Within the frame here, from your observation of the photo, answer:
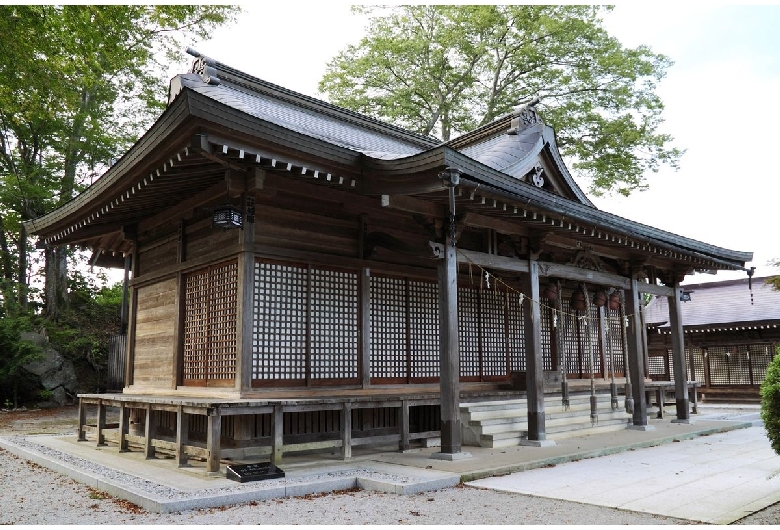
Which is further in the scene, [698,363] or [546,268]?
[698,363]

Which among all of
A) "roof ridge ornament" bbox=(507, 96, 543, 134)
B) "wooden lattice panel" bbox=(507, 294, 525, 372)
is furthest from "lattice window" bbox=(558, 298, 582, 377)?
"roof ridge ornament" bbox=(507, 96, 543, 134)

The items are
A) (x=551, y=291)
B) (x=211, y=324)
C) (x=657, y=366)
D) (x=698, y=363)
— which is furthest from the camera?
(x=657, y=366)

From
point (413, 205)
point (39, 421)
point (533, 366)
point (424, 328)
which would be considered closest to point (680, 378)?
point (533, 366)

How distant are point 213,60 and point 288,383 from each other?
6684 millimetres

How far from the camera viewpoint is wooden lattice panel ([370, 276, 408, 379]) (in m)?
10.0

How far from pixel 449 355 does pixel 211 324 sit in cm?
370

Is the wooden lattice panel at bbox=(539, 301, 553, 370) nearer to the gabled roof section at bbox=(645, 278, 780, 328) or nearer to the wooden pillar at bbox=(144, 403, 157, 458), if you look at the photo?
the wooden pillar at bbox=(144, 403, 157, 458)

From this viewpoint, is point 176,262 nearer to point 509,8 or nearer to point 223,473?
point 223,473

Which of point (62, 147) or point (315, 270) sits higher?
point (62, 147)

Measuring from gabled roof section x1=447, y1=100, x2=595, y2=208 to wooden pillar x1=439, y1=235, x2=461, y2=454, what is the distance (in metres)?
3.73

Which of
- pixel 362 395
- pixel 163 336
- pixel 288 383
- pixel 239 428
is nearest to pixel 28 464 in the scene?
pixel 163 336

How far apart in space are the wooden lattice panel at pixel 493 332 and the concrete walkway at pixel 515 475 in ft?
7.53

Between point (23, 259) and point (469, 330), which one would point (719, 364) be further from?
point (23, 259)

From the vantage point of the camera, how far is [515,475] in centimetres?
767
